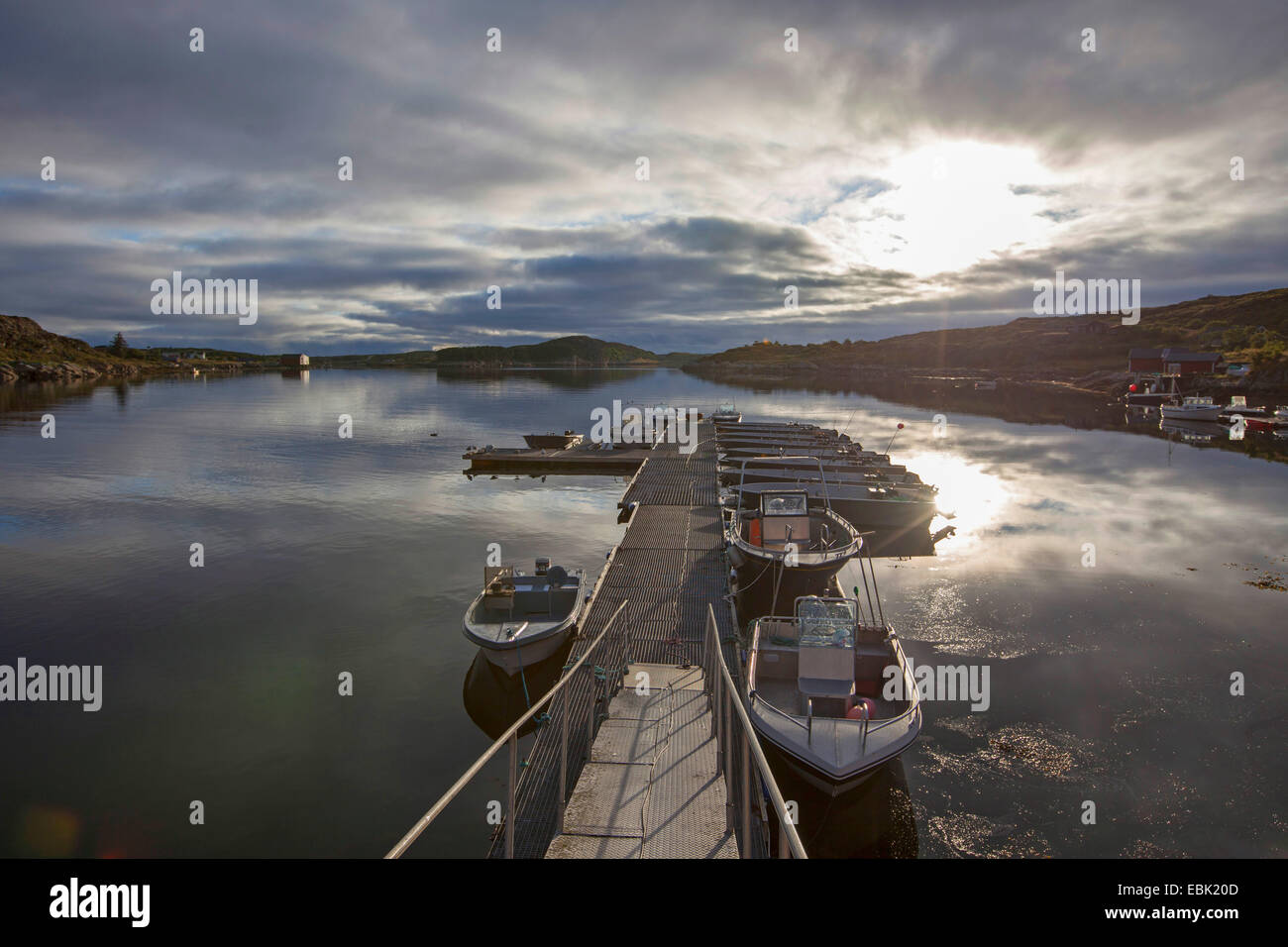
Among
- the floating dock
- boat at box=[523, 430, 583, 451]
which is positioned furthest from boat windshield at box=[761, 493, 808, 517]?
boat at box=[523, 430, 583, 451]

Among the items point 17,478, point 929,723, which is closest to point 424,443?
point 17,478

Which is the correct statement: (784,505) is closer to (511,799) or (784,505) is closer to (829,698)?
(829,698)

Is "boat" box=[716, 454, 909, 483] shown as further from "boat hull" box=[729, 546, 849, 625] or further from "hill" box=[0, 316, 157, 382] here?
"hill" box=[0, 316, 157, 382]

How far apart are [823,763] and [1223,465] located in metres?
57.5

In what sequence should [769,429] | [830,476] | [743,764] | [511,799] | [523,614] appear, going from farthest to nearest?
[769,429], [830,476], [523,614], [511,799], [743,764]

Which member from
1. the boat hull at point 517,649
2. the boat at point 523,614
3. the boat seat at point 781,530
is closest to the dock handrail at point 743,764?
the boat hull at point 517,649

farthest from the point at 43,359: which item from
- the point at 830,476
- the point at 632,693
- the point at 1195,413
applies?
the point at 1195,413

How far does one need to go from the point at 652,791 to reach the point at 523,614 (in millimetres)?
11134

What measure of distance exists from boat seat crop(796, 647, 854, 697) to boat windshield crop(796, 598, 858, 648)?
150mm

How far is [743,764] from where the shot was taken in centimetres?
679

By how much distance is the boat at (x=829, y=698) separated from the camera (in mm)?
12055

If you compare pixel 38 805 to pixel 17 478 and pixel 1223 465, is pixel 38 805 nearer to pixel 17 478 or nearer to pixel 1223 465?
pixel 17 478

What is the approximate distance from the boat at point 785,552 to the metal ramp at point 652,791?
12.1 metres

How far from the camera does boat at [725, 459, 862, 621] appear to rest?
23.3 meters
